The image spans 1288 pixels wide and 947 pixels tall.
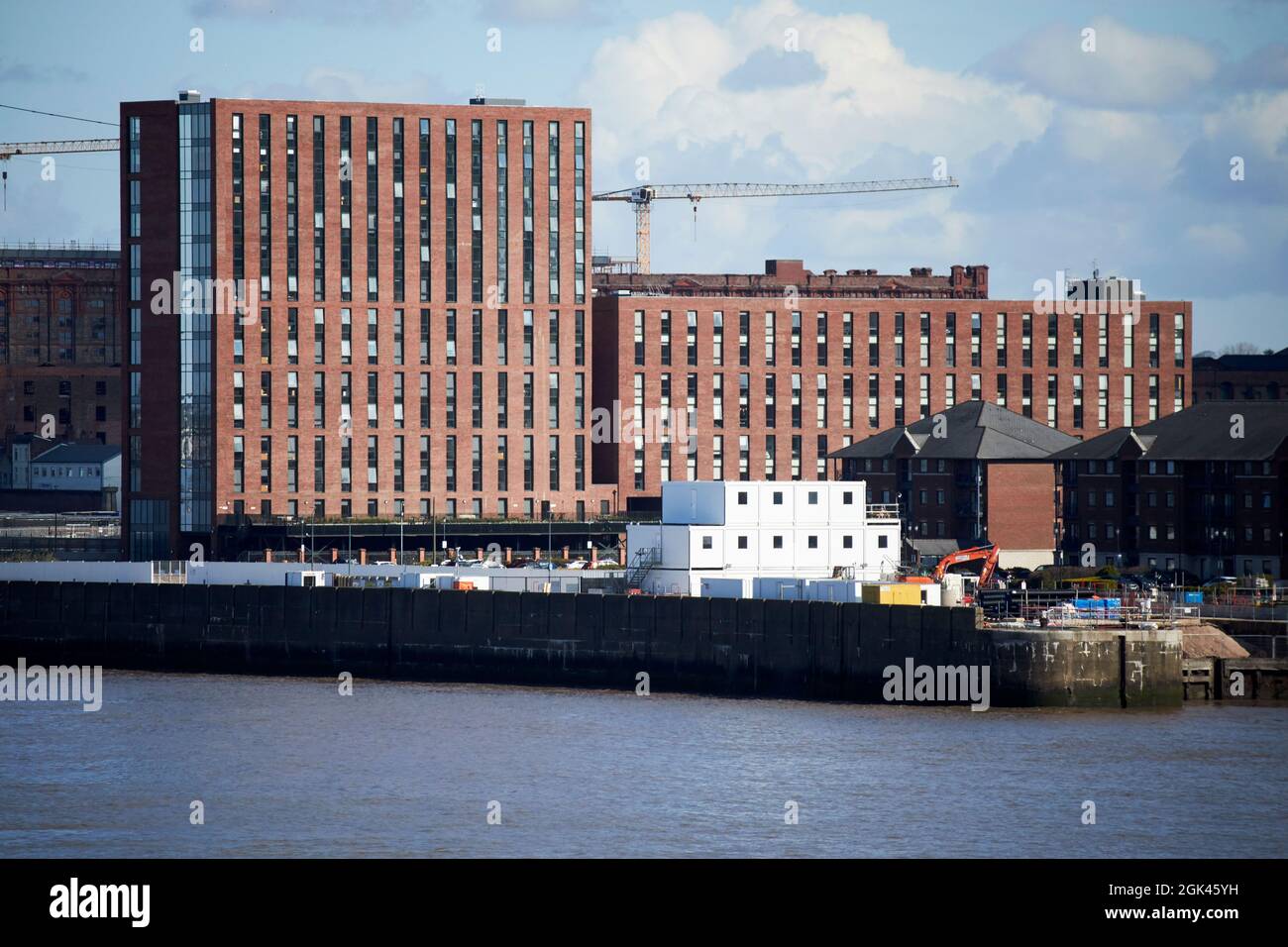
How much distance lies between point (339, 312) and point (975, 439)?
50545 millimetres

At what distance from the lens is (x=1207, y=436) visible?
135625mm

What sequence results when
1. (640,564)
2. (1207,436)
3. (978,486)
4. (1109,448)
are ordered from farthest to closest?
(978,486)
(1109,448)
(1207,436)
(640,564)

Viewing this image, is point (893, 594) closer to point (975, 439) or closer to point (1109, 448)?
point (1109, 448)

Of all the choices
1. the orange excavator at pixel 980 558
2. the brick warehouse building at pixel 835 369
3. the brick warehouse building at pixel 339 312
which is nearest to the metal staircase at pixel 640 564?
the orange excavator at pixel 980 558

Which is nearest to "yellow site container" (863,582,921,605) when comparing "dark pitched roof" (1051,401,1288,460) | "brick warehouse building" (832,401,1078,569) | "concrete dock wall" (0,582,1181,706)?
"concrete dock wall" (0,582,1181,706)

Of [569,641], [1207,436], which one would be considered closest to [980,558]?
[1207,436]

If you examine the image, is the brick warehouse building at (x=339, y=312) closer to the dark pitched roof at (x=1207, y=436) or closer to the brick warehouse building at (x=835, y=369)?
the brick warehouse building at (x=835, y=369)

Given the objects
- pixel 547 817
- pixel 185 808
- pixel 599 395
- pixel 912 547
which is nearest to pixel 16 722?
pixel 185 808

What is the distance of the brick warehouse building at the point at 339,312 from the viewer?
538 ft

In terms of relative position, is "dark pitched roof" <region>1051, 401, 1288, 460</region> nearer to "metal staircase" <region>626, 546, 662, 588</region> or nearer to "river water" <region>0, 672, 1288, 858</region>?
"metal staircase" <region>626, 546, 662, 588</region>

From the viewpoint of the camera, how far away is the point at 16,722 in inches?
3565

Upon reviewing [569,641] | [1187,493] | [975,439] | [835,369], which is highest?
[835,369]
